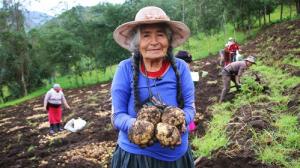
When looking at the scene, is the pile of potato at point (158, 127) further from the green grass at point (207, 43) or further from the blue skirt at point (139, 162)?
the green grass at point (207, 43)

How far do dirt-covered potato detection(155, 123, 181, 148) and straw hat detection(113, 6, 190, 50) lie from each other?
0.66 meters

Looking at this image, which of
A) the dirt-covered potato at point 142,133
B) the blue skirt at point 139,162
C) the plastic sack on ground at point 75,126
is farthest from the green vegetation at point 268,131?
the plastic sack on ground at point 75,126

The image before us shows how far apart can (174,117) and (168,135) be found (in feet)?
0.42

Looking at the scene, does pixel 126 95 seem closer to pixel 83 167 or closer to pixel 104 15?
pixel 83 167

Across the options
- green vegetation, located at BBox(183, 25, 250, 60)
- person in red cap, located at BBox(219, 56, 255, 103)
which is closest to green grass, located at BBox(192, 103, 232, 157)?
person in red cap, located at BBox(219, 56, 255, 103)

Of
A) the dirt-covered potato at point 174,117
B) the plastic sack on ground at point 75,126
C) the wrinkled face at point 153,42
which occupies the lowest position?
the plastic sack on ground at point 75,126

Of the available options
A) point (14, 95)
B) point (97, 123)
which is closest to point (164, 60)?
point (97, 123)

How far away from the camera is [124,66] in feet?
8.34

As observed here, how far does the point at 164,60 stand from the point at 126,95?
1.12ft

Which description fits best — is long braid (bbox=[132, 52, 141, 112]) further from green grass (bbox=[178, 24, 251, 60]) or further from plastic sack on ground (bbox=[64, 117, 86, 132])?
green grass (bbox=[178, 24, 251, 60])

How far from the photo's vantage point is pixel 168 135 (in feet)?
7.30

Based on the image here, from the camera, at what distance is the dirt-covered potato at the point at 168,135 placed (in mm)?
2225

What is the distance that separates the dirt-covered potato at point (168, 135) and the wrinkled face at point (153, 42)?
1.58 feet

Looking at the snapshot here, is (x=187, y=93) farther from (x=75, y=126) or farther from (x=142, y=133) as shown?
(x=75, y=126)
